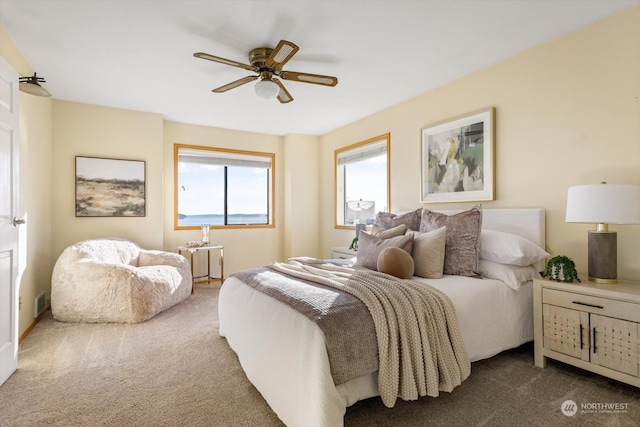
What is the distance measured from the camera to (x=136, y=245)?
4270 mm

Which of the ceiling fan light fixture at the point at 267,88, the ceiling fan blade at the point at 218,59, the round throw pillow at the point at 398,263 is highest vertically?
the ceiling fan blade at the point at 218,59

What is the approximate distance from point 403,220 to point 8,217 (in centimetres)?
311

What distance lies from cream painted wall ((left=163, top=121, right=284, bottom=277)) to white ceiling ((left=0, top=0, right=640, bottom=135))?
1220mm

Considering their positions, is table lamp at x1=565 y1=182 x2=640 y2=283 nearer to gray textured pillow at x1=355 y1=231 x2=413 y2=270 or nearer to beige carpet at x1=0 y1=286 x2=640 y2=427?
beige carpet at x1=0 y1=286 x2=640 y2=427

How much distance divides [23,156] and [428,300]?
3.83 meters

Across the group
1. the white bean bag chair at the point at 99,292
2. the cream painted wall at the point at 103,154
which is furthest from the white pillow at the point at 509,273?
the cream painted wall at the point at 103,154

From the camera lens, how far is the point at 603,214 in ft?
6.64

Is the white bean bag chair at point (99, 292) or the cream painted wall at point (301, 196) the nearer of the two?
the white bean bag chair at point (99, 292)

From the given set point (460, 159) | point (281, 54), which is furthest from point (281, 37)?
point (460, 159)

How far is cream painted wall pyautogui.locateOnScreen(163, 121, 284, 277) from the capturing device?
4.94m

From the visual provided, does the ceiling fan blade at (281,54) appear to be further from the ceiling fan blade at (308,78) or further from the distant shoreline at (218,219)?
the distant shoreline at (218,219)

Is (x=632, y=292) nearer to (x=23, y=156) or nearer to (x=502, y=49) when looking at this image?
(x=502, y=49)

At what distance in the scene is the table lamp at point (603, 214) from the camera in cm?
198

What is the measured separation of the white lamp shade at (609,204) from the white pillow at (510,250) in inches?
15.6
